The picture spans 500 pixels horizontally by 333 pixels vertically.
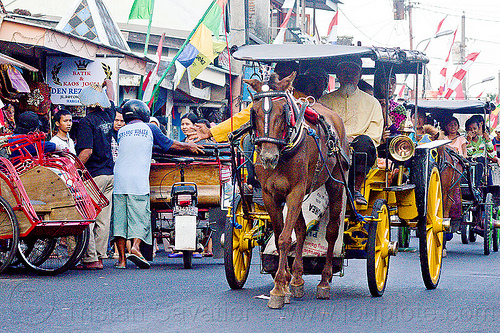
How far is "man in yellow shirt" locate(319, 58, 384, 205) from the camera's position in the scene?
9.28 meters

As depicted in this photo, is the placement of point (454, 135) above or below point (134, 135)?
above

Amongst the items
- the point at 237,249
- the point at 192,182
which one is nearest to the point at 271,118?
the point at 237,249

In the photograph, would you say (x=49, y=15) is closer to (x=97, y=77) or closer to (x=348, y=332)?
(x=97, y=77)

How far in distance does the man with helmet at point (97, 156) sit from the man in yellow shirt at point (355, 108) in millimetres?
3097

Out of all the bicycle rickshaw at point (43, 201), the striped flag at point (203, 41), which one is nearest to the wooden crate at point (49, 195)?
the bicycle rickshaw at point (43, 201)

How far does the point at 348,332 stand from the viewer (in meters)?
6.48

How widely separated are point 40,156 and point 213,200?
258 cm

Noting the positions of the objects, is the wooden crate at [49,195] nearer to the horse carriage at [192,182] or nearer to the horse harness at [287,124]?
the horse carriage at [192,182]

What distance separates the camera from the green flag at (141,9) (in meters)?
17.5

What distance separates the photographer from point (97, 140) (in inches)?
435

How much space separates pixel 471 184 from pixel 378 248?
248 inches

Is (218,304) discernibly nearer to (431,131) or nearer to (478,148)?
(431,131)

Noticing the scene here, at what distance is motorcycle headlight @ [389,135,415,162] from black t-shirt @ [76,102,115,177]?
381cm

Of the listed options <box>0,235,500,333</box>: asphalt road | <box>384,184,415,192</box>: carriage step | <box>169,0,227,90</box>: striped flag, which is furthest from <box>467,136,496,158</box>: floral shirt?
<box>384,184,415,192</box>: carriage step
